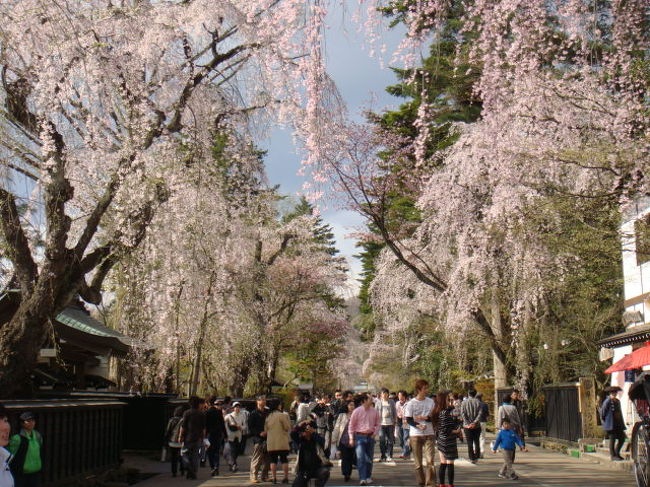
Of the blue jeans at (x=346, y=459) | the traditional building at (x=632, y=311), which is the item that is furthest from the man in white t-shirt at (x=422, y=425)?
the traditional building at (x=632, y=311)

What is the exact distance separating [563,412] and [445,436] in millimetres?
12448

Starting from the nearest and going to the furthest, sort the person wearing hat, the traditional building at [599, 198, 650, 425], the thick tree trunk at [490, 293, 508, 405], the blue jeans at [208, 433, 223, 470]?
the person wearing hat < the blue jeans at [208, 433, 223, 470] < the traditional building at [599, 198, 650, 425] < the thick tree trunk at [490, 293, 508, 405]

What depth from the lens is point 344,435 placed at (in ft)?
49.3

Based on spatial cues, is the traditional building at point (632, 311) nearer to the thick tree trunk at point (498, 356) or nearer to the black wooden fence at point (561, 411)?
the black wooden fence at point (561, 411)

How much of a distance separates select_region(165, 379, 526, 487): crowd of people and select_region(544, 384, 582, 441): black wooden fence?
129 inches

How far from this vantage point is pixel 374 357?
51.9 meters

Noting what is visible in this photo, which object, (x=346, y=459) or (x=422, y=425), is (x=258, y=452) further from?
(x=422, y=425)

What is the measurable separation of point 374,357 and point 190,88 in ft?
129

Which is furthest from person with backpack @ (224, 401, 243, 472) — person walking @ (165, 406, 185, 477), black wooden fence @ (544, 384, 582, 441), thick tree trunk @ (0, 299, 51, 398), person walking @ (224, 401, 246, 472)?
black wooden fence @ (544, 384, 582, 441)

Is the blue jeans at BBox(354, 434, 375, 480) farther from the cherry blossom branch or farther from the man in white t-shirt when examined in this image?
the cherry blossom branch

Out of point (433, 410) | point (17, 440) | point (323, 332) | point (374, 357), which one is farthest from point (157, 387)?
point (17, 440)

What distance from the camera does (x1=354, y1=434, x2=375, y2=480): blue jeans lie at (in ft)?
45.2

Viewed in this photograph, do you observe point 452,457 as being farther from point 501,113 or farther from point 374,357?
point 374,357

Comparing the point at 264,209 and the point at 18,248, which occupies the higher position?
the point at 264,209
